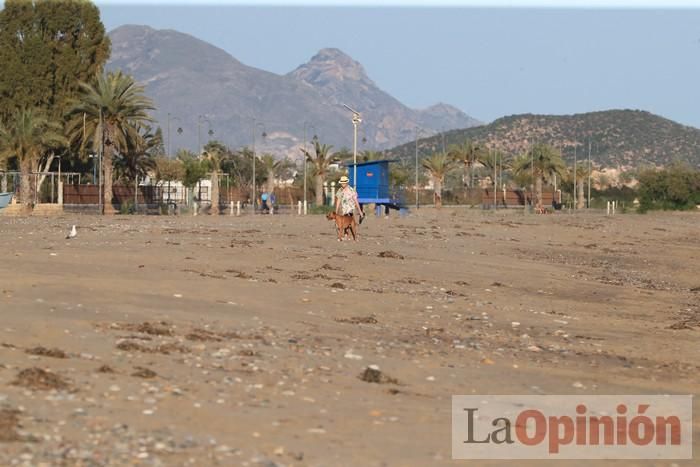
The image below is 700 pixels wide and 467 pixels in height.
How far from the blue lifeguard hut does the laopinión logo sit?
49.3m

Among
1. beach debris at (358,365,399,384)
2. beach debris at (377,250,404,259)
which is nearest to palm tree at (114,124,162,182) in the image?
beach debris at (377,250,404,259)

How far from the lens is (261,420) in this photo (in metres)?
8.83

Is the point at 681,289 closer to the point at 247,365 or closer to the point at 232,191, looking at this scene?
the point at 247,365

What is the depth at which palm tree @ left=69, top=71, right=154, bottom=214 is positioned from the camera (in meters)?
65.1

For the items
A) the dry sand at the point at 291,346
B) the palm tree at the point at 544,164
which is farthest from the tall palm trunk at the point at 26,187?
the palm tree at the point at 544,164

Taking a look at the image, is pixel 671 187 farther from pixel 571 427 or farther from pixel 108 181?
pixel 571 427

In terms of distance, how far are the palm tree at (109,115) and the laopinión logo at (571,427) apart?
5501 cm

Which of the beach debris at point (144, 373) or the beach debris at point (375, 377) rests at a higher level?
the beach debris at point (144, 373)

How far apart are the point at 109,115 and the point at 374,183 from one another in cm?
1546

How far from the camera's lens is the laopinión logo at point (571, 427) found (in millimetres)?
8852

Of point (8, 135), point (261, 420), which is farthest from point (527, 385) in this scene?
point (8, 135)

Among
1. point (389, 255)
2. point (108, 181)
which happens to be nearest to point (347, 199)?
point (389, 255)

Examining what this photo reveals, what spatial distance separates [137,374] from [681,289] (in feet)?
52.2

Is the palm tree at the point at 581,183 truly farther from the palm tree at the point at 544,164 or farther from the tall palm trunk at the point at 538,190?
the tall palm trunk at the point at 538,190
